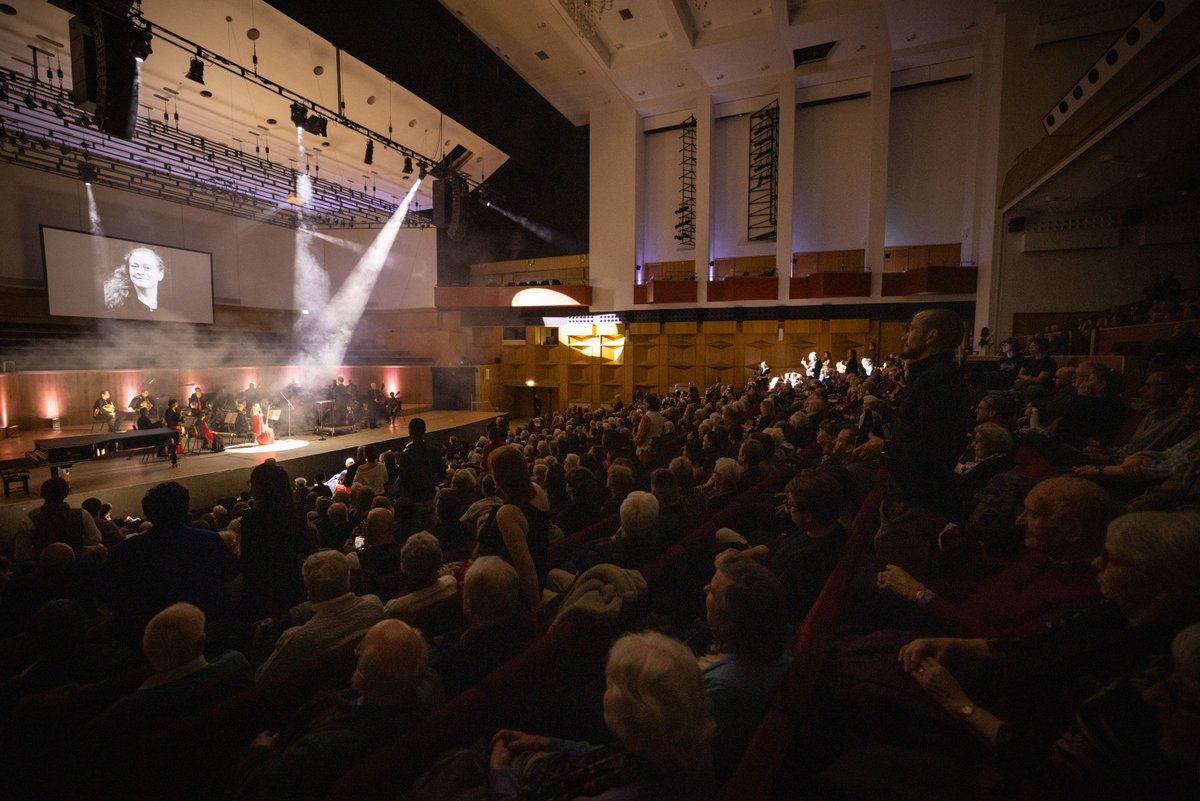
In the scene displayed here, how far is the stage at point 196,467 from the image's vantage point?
288 inches

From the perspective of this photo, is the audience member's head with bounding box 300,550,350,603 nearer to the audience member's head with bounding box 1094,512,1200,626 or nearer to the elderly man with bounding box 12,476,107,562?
the audience member's head with bounding box 1094,512,1200,626

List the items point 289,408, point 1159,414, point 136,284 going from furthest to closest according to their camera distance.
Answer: point 136,284
point 289,408
point 1159,414

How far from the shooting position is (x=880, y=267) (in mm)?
12695

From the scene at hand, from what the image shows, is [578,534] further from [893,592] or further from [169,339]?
[169,339]

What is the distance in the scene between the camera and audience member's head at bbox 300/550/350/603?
193 cm

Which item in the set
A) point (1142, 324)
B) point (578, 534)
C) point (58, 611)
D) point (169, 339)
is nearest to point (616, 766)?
point (578, 534)

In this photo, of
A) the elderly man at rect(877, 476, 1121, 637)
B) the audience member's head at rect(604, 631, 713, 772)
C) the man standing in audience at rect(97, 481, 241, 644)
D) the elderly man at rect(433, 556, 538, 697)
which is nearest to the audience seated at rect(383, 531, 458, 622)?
the elderly man at rect(433, 556, 538, 697)

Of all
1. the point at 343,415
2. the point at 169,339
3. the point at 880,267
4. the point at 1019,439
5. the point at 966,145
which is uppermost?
the point at 966,145

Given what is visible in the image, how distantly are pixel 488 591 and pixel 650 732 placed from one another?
823 mm

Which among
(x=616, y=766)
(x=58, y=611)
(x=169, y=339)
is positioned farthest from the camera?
(x=169, y=339)

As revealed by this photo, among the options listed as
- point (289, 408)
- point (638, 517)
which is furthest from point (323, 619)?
point (289, 408)

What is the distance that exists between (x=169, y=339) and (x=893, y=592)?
1681 centimetres

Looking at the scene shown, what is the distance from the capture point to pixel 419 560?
2115 millimetres

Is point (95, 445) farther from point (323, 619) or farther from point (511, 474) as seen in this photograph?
point (511, 474)
